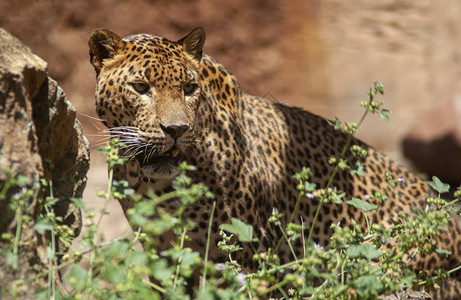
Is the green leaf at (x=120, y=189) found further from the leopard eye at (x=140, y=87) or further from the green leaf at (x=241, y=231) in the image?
the leopard eye at (x=140, y=87)

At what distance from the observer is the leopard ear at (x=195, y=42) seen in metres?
5.47

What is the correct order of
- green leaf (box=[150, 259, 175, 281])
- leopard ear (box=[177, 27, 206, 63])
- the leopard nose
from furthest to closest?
leopard ear (box=[177, 27, 206, 63]) < the leopard nose < green leaf (box=[150, 259, 175, 281])

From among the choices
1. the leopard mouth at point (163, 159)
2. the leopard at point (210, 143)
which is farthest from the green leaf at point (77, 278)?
the leopard mouth at point (163, 159)

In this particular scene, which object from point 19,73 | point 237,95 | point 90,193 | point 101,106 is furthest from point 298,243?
point 90,193

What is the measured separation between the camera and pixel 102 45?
525 centimetres

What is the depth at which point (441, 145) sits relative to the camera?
12492 millimetres

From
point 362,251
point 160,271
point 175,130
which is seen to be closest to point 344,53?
point 175,130

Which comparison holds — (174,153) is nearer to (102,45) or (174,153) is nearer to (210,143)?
(210,143)

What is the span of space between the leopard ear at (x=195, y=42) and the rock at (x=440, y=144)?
8.02 m

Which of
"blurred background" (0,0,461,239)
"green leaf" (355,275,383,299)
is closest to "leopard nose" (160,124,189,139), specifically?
"green leaf" (355,275,383,299)

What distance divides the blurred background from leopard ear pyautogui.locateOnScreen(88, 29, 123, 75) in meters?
6.31

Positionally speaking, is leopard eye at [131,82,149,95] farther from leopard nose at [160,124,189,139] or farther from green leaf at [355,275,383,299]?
green leaf at [355,275,383,299]

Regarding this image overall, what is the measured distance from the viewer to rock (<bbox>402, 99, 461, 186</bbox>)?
1238cm

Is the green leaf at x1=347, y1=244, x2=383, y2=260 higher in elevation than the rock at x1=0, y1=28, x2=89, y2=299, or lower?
lower
